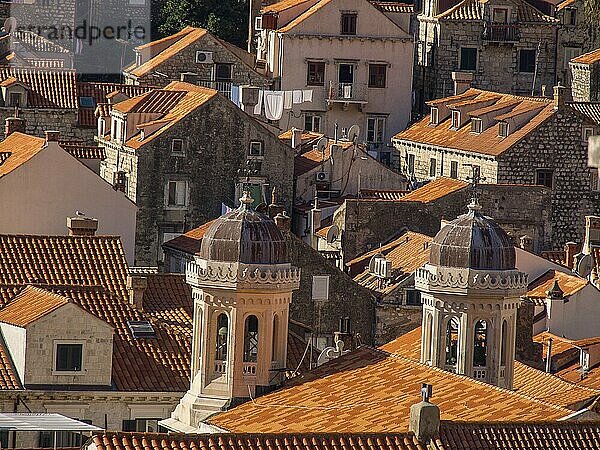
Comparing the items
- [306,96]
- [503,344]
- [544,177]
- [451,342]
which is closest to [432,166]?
[544,177]

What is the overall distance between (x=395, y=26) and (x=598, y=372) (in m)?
38.2

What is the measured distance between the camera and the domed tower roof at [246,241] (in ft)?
164

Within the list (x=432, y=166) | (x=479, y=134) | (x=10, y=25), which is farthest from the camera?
(x=10, y=25)

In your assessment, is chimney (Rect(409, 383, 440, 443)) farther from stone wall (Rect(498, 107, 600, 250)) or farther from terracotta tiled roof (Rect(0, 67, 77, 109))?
terracotta tiled roof (Rect(0, 67, 77, 109))

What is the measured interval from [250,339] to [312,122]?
48.6m

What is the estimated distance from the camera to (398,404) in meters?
46.6

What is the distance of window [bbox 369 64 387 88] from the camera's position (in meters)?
98.8

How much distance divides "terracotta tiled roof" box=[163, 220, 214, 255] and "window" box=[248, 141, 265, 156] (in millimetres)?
4784

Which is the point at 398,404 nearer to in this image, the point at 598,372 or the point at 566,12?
the point at 598,372

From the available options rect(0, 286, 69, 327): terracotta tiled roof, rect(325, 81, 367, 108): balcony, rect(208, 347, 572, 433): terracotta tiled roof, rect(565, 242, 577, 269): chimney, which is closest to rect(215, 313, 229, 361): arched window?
rect(208, 347, 572, 433): terracotta tiled roof

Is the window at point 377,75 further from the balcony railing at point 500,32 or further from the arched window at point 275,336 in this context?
the arched window at point 275,336

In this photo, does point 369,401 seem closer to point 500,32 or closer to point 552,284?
point 552,284

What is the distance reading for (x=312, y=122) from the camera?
98.1m

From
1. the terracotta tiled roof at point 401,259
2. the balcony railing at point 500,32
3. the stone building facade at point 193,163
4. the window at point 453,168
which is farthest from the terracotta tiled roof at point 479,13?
the terracotta tiled roof at point 401,259
